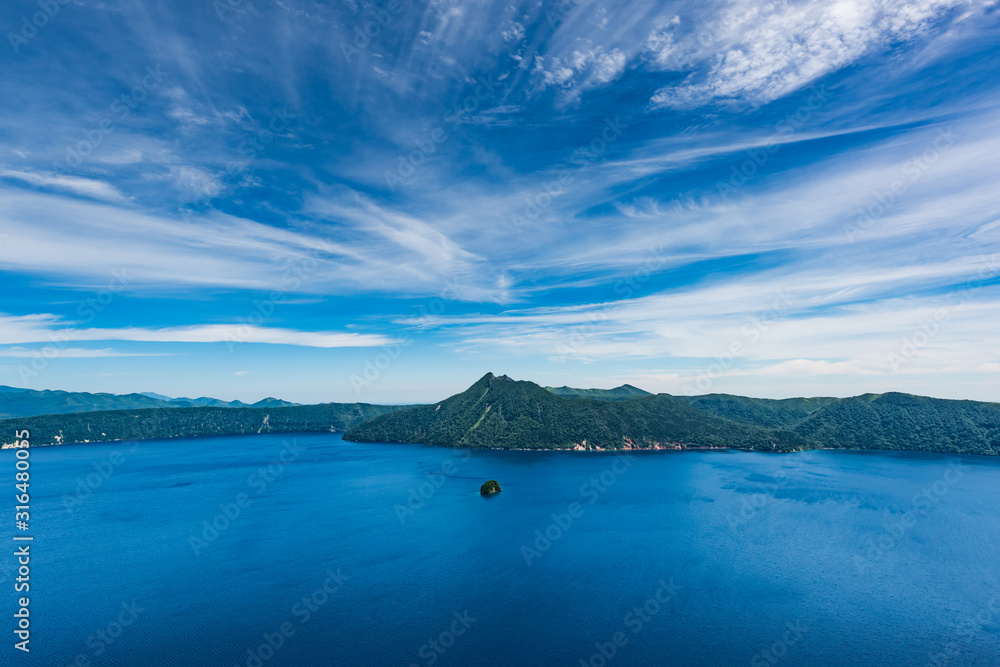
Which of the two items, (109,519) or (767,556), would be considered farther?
(109,519)

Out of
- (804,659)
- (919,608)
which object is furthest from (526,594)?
(919,608)

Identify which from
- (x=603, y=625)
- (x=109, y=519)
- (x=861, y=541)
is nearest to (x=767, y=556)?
(x=861, y=541)

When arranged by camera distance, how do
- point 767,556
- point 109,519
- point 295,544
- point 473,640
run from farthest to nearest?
point 109,519, point 295,544, point 767,556, point 473,640

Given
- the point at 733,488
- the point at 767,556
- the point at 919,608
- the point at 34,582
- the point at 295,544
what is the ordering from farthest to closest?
the point at 733,488 → the point at 295,544 → the point at 767,556 → the point at 34,582 → the point at 919,608

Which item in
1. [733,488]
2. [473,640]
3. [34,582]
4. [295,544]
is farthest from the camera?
[733,488]

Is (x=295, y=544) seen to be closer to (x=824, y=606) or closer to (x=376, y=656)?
(x=376, y=656)

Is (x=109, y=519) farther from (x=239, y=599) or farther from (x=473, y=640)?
(x=473, y=640)
